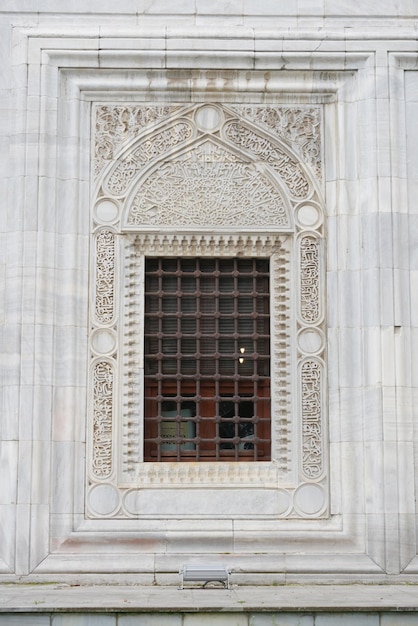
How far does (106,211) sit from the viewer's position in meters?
8.98

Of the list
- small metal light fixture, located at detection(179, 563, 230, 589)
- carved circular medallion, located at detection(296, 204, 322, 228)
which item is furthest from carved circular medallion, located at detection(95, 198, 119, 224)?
small metal light fixture, located at detection(179, 563, 230, 589)

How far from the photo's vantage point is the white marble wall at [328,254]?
8.49m

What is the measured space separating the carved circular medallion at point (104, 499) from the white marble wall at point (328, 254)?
91mm

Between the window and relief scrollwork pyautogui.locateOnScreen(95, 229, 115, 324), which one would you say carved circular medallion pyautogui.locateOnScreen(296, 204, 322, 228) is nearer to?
the window

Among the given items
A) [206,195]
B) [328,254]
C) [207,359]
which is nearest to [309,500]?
[207,359]

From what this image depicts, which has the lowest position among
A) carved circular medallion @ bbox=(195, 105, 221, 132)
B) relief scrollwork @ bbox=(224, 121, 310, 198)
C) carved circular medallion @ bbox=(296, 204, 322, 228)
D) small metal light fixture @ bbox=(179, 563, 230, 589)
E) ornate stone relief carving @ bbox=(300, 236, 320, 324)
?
small metal light fixture @ bbox=(179, 563, 230, 589)

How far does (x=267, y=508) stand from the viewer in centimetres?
866

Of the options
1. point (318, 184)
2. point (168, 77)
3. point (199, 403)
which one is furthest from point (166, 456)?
point (168, 77)

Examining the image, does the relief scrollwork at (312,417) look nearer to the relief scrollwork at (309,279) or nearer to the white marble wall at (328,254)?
the white marble wall at (328,254)

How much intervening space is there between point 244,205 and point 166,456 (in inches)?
85.5

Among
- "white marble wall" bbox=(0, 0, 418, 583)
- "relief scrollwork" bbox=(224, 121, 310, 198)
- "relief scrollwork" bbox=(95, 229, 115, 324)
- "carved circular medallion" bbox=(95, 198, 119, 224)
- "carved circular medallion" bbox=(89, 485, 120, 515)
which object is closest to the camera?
"white marble wall" bbox=(0, 0, 418, 583)

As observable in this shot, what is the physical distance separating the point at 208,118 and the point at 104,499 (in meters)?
3.26

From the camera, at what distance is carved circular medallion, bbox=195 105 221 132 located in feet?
29.8

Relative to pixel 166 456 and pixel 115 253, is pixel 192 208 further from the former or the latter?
pixel 166 456
